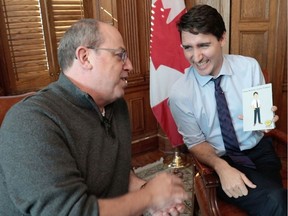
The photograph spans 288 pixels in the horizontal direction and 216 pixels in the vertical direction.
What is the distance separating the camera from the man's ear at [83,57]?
96 centimetres

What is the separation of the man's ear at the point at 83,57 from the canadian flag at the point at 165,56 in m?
1.57

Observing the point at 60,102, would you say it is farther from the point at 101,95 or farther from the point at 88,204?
the point at 88,204

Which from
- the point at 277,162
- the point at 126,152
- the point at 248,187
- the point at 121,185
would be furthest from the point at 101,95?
the point at 277,162

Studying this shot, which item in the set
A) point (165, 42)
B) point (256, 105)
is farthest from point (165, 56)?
point (256, 105)

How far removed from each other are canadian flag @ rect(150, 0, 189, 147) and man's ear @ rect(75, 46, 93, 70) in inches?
62.0

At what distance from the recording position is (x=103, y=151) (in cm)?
100

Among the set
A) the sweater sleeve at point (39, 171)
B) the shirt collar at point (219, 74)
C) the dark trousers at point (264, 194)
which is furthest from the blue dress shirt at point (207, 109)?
the sweater sleeve at point (39, 171)

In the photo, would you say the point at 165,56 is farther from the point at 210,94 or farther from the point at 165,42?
the point at 210,94

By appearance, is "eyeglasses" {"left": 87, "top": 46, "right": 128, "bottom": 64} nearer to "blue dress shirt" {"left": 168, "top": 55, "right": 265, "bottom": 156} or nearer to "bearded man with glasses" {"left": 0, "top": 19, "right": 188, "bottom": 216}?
"bearded man with glasses" {"left": 0, "top": 19, "right": 188, "bottom": 216}

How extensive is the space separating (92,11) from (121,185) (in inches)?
79.6

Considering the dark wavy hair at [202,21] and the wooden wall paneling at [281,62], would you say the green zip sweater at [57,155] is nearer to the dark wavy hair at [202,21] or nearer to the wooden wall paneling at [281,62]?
the dark wavy hair at [202,21]

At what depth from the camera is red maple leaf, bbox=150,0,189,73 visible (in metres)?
2.45

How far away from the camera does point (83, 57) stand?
3.19ft

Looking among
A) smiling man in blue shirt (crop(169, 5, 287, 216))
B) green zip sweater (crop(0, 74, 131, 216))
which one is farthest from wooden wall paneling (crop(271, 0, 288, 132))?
green zip sweater (crop(0, 74, 131, 216))
